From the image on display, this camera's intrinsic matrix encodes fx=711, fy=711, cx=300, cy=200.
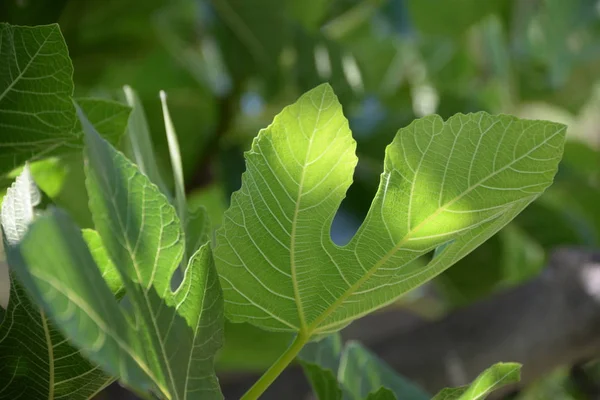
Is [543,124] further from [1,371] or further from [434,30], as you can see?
[434,30]

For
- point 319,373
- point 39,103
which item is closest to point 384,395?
point 319,373

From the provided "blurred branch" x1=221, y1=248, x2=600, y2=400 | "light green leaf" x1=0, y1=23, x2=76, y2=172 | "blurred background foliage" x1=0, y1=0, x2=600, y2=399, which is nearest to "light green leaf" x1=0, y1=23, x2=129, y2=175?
"light green leaf" x1=0, y1=23, x2=76, y2=172

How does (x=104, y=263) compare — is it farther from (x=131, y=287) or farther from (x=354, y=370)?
(x=354, y=370)

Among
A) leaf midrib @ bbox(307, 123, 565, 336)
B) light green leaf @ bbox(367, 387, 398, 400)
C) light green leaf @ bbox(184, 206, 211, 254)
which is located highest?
light green leaf @ bbox(184, 206, 211, 254)

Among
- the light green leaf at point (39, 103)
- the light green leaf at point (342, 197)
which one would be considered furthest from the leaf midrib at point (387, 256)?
the light green leaf at point (39, 103)

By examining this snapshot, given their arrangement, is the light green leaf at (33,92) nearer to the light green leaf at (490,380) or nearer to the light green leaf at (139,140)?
Result: the light green leaf at (139,140)

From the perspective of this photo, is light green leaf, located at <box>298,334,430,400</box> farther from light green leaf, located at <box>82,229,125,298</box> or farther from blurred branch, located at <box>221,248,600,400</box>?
blurred branch, located at <box>221,248,600,400</box>

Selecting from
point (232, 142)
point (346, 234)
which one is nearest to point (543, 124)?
point (346, 234)
